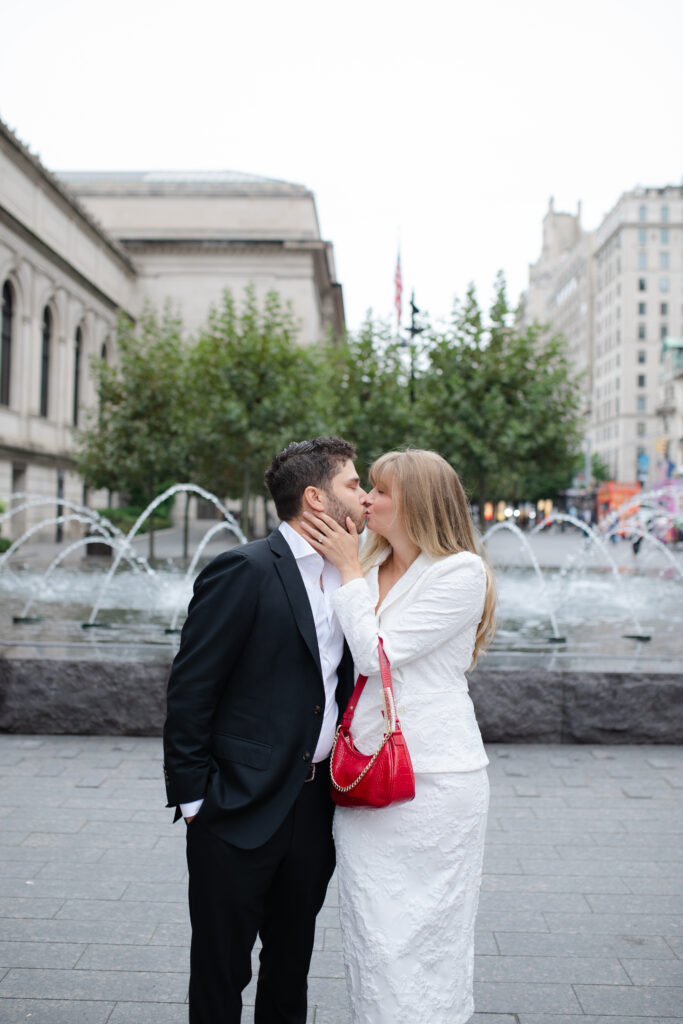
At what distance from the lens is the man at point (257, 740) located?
263cm

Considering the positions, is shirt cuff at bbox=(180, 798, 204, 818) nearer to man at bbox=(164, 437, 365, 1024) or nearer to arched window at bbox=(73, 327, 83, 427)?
man at bbox=(164, 437, 365, 1024)

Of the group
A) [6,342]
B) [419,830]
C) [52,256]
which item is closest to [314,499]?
[419,830]

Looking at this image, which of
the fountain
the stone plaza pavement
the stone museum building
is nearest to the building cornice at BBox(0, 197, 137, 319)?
the stone museum building

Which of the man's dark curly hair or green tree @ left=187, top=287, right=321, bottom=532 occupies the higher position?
green tree @ left=187, top=287, right=321, bottom=532

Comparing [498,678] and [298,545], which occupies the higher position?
[298,545]

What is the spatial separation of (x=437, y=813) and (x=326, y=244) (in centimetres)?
5366

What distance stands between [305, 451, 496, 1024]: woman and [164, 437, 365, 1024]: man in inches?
4.2

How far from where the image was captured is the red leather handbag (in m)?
2.60

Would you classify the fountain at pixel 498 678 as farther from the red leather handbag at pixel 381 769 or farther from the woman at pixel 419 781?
the red leather handbag at pixel 381 769

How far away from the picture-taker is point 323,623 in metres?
2.82

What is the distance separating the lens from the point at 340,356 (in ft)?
97.2

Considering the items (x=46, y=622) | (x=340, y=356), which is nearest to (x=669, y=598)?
(x=46, y=622)

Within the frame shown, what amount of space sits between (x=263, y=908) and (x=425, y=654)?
953 millimetres

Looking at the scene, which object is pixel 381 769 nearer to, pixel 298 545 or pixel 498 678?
pixel 298 545
